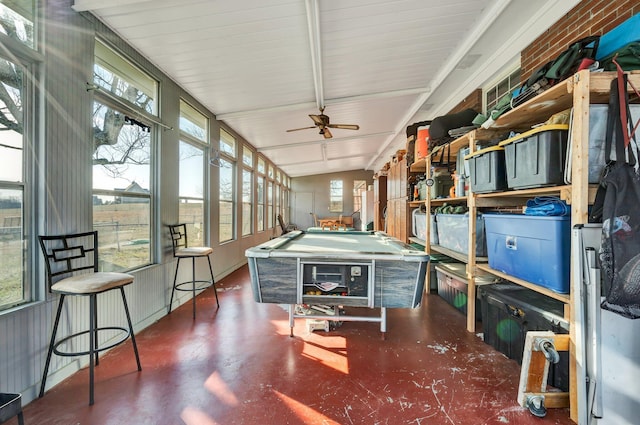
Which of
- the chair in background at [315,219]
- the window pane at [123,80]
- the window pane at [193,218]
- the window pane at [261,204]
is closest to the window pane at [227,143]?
the window pane at [193,218]

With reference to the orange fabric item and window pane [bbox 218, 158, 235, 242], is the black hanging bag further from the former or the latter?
window pane [bbox 218, 158, 235, 242]

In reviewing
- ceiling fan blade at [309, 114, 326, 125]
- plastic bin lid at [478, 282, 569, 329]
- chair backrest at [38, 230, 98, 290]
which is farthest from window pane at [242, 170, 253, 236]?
plastic bin lid at [478, 282, 569, 329]

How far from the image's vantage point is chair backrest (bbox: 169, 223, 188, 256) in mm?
3372

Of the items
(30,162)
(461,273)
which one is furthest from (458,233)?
(30,162)

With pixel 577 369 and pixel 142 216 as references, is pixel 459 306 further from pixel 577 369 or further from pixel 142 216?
pixel 142 216

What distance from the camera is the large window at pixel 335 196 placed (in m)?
13.4

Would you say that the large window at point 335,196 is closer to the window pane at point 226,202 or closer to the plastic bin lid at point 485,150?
the window pane at point 226,202

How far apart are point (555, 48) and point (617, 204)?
6.84 feet

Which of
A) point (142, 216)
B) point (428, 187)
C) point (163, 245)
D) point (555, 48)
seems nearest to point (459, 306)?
point (428, 187)

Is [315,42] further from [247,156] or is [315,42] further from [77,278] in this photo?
[247,156]

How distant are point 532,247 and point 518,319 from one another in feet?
2.07

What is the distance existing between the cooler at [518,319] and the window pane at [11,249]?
3470 millimetres

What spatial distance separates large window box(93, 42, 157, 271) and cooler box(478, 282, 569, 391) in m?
3.42

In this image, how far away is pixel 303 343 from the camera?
258cm
